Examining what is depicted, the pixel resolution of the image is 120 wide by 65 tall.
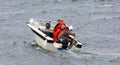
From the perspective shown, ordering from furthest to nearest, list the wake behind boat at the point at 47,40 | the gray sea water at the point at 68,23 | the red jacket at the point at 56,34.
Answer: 1. the red jacket at the point at 56,34
2. the wake behind boat at the point at 47,40
3. the gray sea water at the point at 68,23

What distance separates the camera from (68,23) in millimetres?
35375

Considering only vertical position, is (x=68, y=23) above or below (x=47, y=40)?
below

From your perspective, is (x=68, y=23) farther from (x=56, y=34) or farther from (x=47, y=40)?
(x=47, y=40)

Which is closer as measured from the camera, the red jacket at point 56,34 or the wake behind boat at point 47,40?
the wake behind boat at point 47,40

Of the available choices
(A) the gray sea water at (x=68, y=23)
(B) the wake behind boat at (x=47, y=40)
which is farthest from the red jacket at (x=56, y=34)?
(A) the gray sea water at (x=68, y=23)

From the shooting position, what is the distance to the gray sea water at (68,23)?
83.7 feet

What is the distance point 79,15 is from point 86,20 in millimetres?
2014

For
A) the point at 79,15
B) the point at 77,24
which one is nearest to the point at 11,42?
the point at 77,24

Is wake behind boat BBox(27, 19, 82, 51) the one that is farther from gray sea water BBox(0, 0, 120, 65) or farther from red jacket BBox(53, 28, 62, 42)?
gray sea water BBox(0, 0, 120, 65)

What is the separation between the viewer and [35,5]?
141 ft

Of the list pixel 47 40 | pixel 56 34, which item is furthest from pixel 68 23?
pixel 47 40

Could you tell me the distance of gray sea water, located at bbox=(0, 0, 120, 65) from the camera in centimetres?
2550

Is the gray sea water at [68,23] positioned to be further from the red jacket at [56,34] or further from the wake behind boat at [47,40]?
the red jacket at [56,34]

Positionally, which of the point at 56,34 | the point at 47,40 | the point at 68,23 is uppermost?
the point at 56,34
